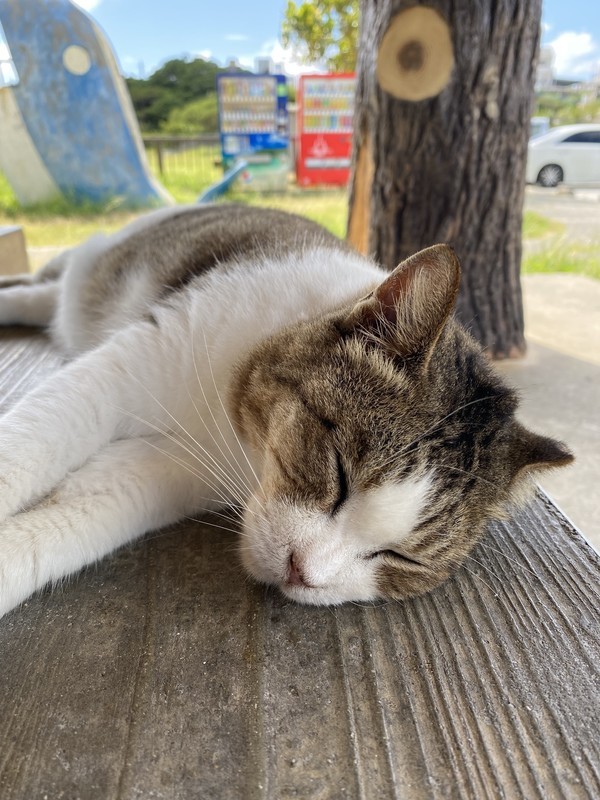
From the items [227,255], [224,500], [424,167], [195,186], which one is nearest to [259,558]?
[224,500]

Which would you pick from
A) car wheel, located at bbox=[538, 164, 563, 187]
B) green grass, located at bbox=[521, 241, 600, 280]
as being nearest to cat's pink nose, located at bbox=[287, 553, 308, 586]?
green grass, located at bbox=[521, 241, 600, 280]

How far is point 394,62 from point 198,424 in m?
2.20

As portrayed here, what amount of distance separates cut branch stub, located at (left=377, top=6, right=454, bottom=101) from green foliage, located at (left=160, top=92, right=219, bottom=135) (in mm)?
6031

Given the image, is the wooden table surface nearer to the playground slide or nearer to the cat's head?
the cat's head

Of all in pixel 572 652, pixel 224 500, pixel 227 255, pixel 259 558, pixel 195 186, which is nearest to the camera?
pixel 572 652

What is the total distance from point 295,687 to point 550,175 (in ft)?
20.3

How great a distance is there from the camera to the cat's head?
0.90 m

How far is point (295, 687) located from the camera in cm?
74

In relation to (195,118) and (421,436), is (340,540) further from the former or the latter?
(195,118)

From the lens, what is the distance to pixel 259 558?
92 centimetres

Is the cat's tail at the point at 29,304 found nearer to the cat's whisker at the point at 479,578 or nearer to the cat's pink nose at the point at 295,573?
the cat's pink nose at the point at 295,573

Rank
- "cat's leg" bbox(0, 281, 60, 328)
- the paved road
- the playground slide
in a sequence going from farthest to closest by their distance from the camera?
the playground slide, the paved road, "cat's leg" bbox(0, 281, 60, 328)

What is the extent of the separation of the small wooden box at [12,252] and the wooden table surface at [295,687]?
1.99 m

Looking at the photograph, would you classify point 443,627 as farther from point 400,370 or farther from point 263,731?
point 400,370
